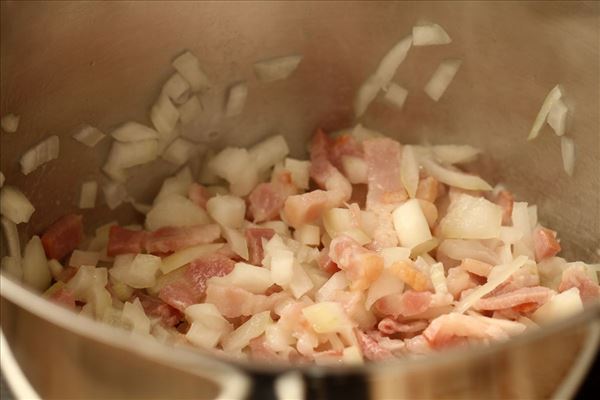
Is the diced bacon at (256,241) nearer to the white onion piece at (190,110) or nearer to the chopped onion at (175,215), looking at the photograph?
the chopped onion at (175,215)

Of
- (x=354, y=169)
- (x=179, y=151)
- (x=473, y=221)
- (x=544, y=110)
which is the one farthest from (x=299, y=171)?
(x=544, y=110)

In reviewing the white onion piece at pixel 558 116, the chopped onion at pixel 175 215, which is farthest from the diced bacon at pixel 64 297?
the white onion piece at pixel 558 116

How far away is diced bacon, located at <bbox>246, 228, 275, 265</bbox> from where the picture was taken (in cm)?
143

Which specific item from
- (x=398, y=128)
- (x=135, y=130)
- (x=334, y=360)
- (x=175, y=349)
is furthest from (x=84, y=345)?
(x=398, y=128)

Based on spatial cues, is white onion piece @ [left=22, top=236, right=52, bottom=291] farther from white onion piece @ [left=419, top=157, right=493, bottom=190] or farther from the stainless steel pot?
white onion piece @ [left=419, top=157, right=493, bottom=190]

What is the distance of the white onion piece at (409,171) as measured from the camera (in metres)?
1.51

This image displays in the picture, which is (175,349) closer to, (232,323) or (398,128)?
(232,323)

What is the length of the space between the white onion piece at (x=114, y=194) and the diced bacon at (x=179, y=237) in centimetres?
10

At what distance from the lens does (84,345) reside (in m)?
0.84

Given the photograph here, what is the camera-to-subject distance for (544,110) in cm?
147

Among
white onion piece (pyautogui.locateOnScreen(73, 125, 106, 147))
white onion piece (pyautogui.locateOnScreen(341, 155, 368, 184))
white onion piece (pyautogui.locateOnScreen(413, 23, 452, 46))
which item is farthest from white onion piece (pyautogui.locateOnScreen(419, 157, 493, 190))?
white onion piece (pyautogui.locateOnScreen(73, 125, 106, 147))

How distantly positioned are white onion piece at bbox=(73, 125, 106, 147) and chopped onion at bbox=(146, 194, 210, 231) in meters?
0.15

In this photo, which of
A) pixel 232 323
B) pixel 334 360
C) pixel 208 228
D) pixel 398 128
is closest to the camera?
pixel 334 360

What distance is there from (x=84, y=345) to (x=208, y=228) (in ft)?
2.09
